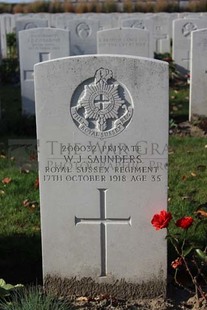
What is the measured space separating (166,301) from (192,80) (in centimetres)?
512

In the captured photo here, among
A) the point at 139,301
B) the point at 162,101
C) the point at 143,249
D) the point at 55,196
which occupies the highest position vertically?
the point at 162,101

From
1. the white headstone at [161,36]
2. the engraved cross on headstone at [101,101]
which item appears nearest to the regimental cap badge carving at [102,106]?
the engraved cross on headstone at [101,101]

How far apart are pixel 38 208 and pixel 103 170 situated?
1.66m

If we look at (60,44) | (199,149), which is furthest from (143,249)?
(60,44)

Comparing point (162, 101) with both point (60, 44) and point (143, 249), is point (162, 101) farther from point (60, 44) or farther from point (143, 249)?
point (60, 44)

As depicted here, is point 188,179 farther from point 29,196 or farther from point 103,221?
point 103,221

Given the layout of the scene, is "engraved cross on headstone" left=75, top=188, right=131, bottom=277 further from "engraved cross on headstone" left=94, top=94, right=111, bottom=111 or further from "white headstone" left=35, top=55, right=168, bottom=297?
"engraved cross on headstone" left=94, top=94, right=111, bottom=111

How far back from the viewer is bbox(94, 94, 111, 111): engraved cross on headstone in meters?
3.30

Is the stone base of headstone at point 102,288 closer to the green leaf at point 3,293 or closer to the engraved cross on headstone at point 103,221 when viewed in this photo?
the engraved cross on headstone at point 103,221

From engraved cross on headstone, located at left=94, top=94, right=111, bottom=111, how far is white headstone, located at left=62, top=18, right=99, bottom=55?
10.7 m

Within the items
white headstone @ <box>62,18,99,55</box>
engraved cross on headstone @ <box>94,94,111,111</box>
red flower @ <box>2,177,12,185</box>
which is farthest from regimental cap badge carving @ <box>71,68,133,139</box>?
white headstone @ <box>62,18,99,55</box>

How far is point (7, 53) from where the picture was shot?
16641 mm

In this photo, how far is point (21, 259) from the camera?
4.00 meters

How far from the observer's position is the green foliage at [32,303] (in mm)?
3033
